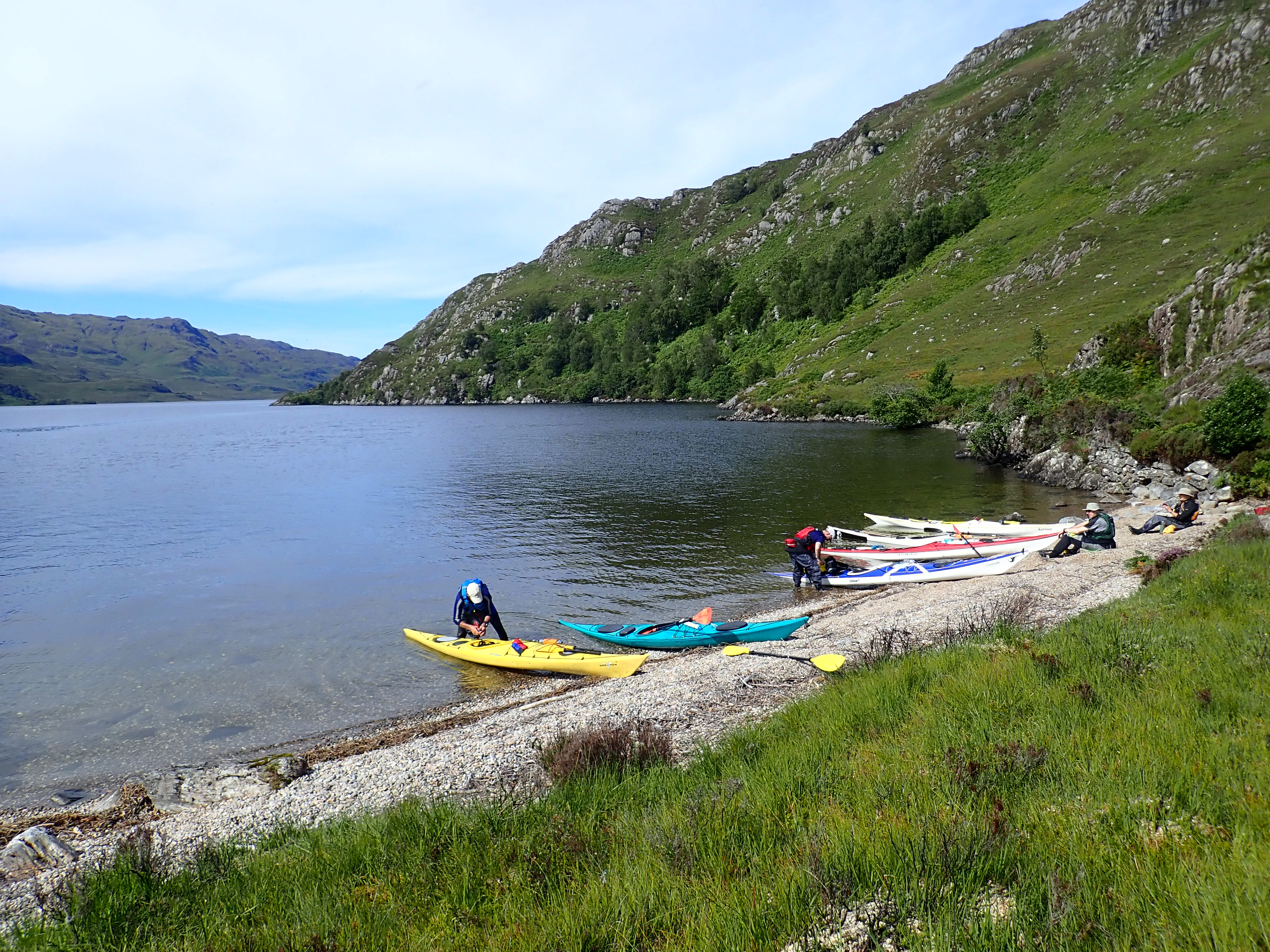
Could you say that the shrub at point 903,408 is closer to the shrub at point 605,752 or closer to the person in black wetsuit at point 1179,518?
the person in black wetsuit at point 1179,518

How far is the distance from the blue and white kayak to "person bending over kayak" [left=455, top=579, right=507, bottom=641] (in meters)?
11.9

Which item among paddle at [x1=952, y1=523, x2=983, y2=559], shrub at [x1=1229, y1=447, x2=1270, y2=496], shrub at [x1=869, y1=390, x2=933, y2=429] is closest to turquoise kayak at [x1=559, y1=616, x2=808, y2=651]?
paddle at [x1=952, y1=523, x2=983, y2=559]

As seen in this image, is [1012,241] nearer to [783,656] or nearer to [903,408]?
[903,408]

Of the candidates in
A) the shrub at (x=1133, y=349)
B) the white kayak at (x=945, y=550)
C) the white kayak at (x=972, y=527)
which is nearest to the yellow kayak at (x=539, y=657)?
the white kayak at (x=945, y=550)

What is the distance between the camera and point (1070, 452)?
40.8 m

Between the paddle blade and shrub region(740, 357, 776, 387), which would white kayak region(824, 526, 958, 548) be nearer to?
the paddle blade

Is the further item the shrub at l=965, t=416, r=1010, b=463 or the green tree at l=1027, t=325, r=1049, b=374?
the green tree at l=1027, t=325, r=1049, b=374

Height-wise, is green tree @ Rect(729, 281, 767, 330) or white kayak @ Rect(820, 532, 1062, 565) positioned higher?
green tree @ Rect(729, 281, 767, 330)

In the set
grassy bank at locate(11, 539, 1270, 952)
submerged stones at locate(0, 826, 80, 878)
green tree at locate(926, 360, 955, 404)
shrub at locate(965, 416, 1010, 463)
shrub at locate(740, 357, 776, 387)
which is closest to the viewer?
A: grassy bank at locate(11, 539, 1270, 952)

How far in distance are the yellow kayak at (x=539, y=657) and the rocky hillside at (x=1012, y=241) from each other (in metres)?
35.6

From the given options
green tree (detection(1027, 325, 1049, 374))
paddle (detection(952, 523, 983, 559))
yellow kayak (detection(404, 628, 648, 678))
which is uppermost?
green tree (detection(1027, 325, 1049, 374))

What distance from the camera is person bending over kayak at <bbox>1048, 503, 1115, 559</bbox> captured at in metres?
22.5

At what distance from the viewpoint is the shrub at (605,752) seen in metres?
8.01

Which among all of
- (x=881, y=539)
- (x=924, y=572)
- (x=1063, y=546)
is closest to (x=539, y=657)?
(x=924, y=572)
